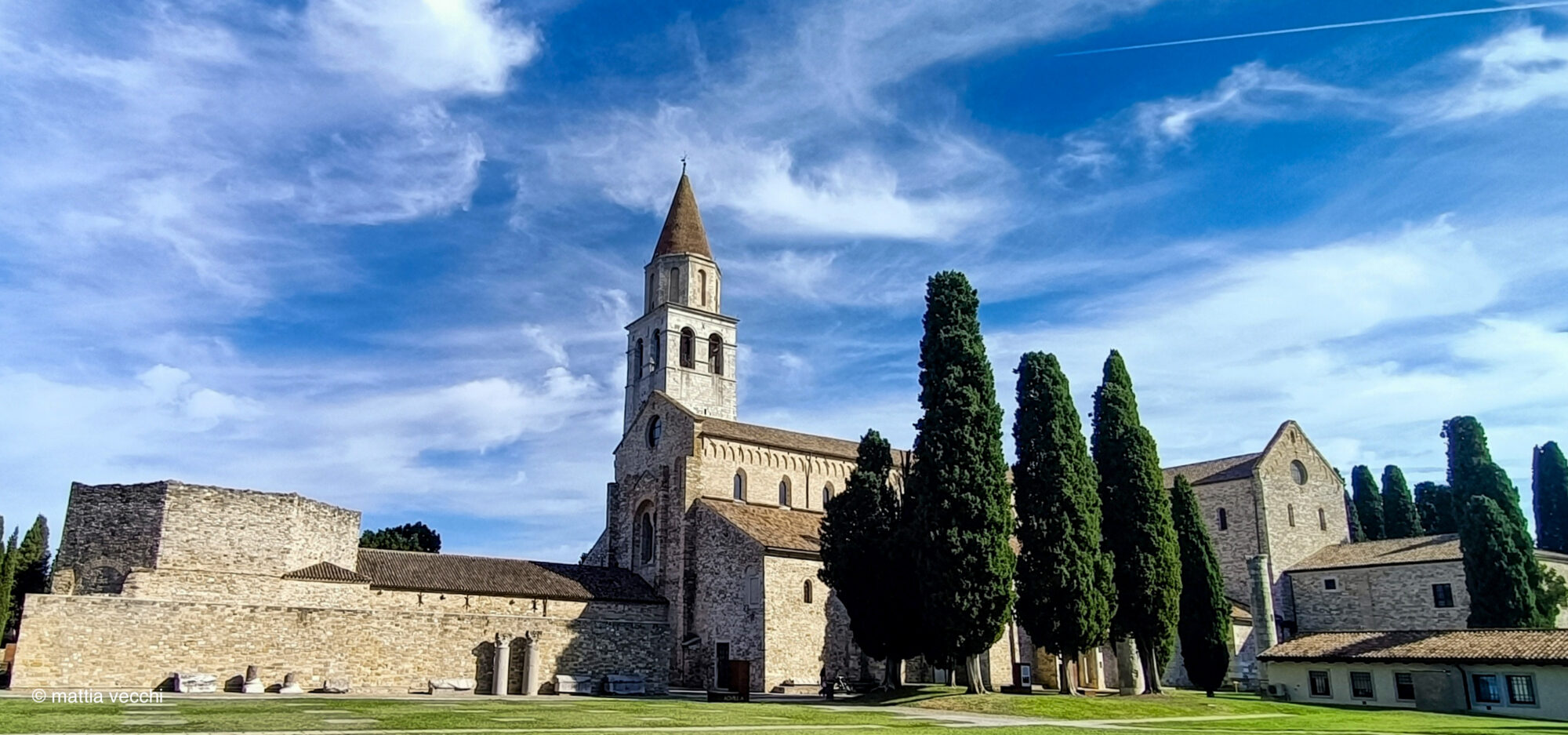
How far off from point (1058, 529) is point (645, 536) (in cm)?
2030

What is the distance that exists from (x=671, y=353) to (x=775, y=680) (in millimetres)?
29074

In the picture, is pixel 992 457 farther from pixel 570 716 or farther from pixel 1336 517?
pixel 1336 517

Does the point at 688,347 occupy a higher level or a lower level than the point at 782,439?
higher

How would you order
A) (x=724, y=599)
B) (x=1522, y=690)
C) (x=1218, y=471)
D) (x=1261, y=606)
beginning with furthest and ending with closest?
(x=1218, y=471), (x=1261, y=606), (x=724, y=599), (x=1522, y=690)

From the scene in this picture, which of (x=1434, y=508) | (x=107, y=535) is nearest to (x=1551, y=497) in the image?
(x=1434, y=508)

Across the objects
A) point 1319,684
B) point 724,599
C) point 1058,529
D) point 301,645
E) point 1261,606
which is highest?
point 1058,529

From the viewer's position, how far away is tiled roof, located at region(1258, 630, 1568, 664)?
105 feet

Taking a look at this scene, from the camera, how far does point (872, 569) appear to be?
33.8 m

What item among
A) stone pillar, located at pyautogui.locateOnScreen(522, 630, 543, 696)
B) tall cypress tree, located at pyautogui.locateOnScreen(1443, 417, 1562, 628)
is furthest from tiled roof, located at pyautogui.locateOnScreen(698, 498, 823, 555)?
tall cypress tree, located at pyautogui.locateOnScreen(1443, 417, 1562, 628)

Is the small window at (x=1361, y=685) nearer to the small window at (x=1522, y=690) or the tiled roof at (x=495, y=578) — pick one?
the small window at (x=1522, y=690)

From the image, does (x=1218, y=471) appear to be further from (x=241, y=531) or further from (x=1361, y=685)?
(x=241, y=531)

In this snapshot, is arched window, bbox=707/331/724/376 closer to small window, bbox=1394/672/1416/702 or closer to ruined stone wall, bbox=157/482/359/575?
ruined stone wall, bbox=157/482/359/575

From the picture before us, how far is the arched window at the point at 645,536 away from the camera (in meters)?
45.0

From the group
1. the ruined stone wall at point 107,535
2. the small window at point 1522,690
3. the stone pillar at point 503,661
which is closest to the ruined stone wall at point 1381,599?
the small window at point 1522,690
